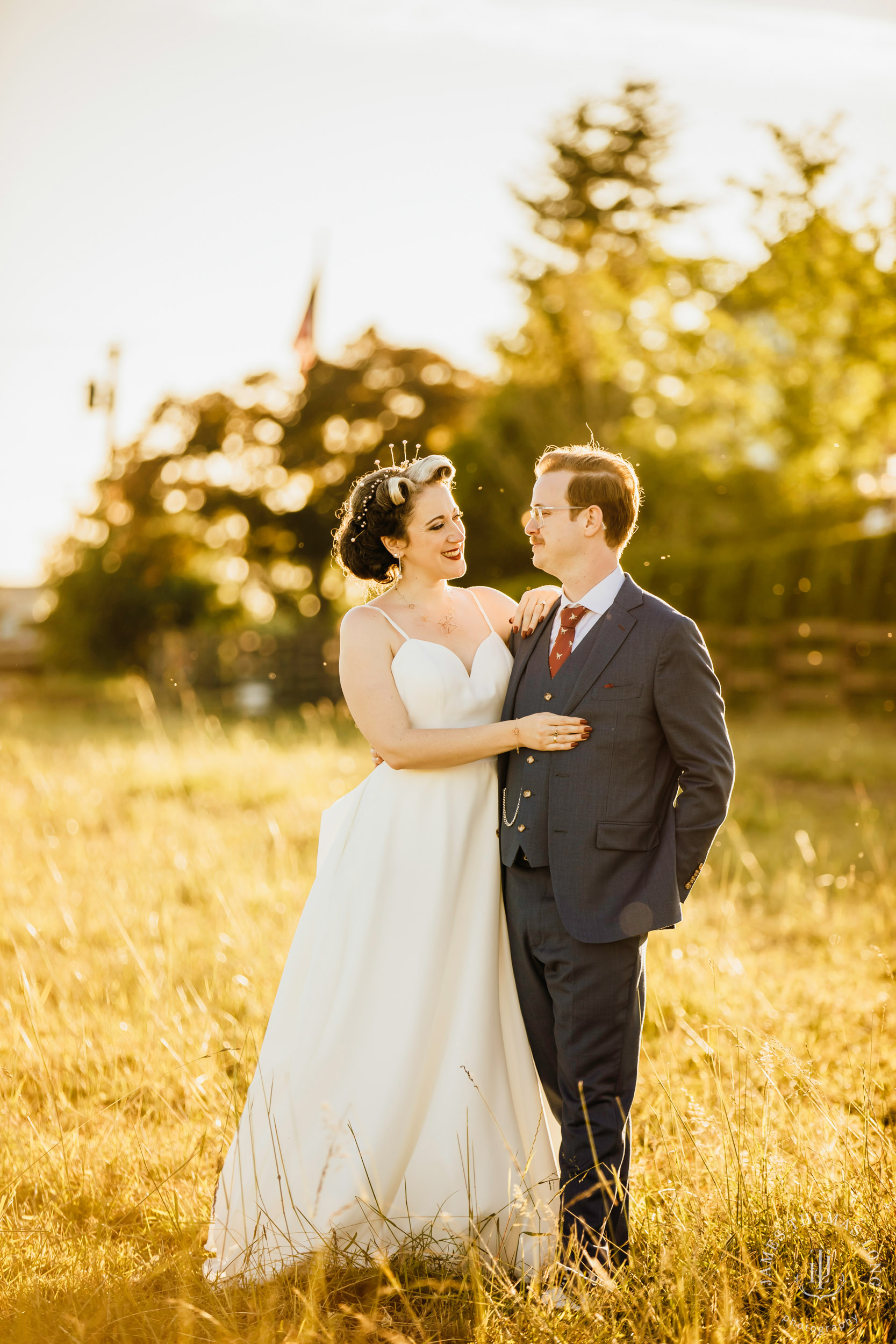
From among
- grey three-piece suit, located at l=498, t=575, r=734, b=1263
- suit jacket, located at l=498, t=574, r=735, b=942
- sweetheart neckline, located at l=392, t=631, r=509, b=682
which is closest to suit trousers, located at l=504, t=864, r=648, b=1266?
grey three-piece suit, located at l=498, t=575, r=734, b=1263

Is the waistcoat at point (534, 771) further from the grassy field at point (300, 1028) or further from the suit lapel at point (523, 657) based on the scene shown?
the grassy field at point (300, 1028)

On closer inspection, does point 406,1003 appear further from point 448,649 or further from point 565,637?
point 565,637

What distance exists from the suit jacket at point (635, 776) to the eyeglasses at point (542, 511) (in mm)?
281

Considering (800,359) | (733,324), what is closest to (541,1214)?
(800,359)

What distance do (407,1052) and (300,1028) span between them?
0.33m

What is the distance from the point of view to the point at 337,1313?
269cm

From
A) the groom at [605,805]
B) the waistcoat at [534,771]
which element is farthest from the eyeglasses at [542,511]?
the waistcoat at [534,771]

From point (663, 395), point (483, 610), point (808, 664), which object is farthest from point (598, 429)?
point (483, 610)

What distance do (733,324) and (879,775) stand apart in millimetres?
13319

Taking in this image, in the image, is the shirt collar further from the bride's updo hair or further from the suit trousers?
the suit trousers

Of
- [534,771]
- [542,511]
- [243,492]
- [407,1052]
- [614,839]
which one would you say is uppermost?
[243,492]

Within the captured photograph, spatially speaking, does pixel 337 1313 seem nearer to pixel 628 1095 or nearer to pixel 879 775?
pixel 628 1095

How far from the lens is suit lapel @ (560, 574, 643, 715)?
2.79 meters

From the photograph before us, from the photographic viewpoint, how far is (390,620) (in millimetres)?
3211
